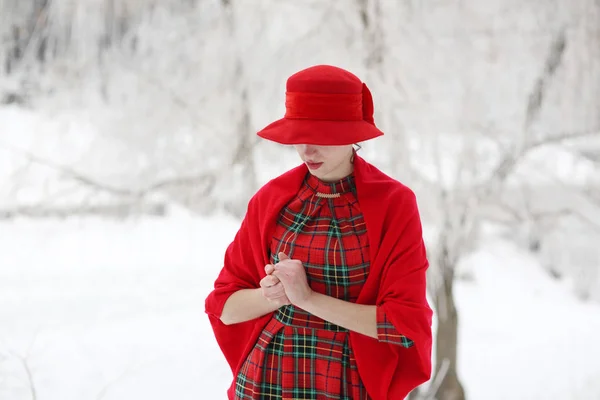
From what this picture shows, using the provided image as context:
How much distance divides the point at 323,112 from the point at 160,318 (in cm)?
128

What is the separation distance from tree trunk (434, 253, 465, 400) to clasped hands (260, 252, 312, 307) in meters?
1.18

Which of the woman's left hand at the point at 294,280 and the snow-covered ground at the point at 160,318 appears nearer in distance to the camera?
the woman's left hand at the point at 294,280

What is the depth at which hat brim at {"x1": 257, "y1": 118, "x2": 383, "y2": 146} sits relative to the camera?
3.11ft

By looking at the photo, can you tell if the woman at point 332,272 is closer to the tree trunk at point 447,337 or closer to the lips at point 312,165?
the lips at point 312,165

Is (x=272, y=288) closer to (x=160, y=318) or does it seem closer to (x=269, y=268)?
(x=269, y=268)

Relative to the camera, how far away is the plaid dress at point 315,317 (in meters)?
0.99

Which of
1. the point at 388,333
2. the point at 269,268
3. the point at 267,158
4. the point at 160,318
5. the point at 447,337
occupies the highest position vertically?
the point at 267,158

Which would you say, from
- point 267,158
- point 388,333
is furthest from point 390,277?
point 267,158

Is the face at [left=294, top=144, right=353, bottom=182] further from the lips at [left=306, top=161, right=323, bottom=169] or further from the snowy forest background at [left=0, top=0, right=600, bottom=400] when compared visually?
the snowy forest background at [left=0, top=0, right=600, bottom=400]

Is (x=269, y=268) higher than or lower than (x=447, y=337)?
higher

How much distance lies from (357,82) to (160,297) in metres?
1.29

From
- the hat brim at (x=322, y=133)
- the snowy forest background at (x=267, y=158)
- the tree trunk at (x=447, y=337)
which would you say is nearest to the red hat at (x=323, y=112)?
the hat brim at (x=322, y=133)

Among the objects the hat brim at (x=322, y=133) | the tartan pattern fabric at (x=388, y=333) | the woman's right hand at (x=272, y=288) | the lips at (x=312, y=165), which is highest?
the hat brim at (x=322, y=133)

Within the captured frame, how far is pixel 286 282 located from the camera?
958mm
